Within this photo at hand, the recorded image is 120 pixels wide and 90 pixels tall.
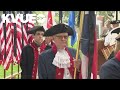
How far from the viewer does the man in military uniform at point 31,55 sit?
3633mm

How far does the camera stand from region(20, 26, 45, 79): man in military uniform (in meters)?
3.63

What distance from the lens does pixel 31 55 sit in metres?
3.73

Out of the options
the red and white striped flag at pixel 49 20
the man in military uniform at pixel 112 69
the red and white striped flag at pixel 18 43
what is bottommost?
the man in military uniform at pixel 112 69

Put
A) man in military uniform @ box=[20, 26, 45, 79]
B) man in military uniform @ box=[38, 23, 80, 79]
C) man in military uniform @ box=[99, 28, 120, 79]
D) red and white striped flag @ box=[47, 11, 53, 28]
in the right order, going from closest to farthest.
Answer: man in military uniform @ box=[99, 28, 120, 79] < man in military uniform @ box=[38, 23, 80, 79] < red and white striped flag @ box=[47, 11, 53, 28] < man in military uniform @ box=[20, 26, 45, 79]

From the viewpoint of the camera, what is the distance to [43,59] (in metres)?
3.52

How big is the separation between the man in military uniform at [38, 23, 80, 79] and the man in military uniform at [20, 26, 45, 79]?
0.11 metres

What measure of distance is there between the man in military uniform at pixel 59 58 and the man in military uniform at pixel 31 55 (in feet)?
0.38

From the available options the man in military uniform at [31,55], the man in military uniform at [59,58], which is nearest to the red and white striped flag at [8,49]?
the man in military uniform at [31,55]

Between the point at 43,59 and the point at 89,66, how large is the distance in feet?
2.00

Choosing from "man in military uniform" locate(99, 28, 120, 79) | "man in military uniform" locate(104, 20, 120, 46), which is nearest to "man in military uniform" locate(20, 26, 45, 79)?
"man in military uniform" locate(104, 20, 120, 46)

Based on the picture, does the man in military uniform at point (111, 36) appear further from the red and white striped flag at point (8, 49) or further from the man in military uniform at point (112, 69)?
the red and white striped flag at point (8, 49)

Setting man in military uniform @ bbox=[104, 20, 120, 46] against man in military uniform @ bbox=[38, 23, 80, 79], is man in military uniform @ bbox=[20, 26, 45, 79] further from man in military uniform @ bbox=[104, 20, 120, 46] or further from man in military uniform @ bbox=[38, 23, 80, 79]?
man in military uniform @ bbox=[104, 20, 120, 46]
